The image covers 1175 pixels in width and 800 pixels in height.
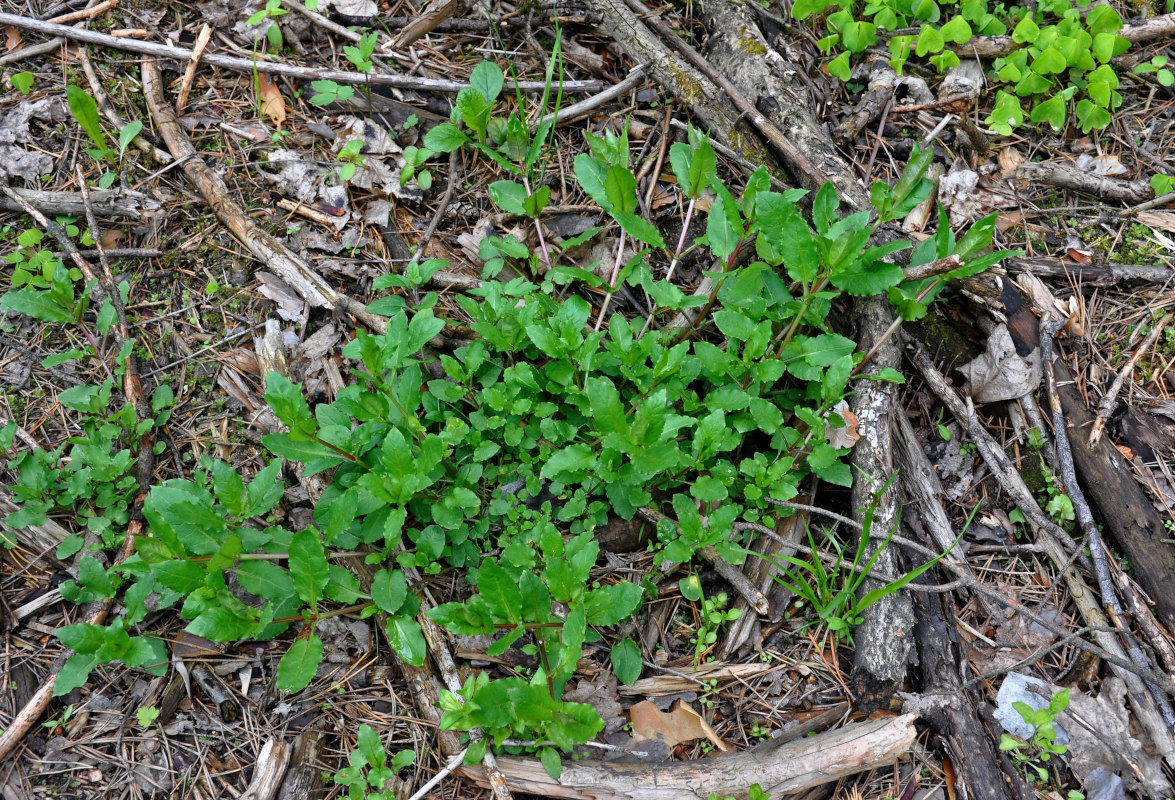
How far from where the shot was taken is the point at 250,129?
129 inches

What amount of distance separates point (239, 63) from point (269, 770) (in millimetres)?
3058

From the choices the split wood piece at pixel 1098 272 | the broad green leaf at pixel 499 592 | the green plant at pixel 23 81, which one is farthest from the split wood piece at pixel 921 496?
the green plant at pixel 23 81

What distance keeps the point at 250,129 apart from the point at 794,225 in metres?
2.51

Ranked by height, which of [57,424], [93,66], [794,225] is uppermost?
[93,66]

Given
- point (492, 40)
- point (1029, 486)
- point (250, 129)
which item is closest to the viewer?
point (1029, 486)

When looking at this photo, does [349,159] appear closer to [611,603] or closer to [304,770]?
[611,603]

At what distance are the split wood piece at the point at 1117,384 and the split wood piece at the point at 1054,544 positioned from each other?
0.34m

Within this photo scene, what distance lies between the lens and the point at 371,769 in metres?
2.22

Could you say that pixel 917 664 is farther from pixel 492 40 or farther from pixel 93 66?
pixel 93 66

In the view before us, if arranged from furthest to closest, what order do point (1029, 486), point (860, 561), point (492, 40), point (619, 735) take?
point (492, 40), point (1029, 486), point (860, 561), point (619, 735)

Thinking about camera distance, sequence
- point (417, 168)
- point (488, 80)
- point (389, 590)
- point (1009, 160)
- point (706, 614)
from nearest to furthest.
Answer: point (389, 590) < point (706, 614) < point (488, 80) < point (417, 168) < point (1009, 160)

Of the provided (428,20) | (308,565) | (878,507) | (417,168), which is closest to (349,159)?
(417,168)

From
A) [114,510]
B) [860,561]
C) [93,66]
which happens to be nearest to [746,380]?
[860,561]

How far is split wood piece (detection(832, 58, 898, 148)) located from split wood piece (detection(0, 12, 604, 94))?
1.46 meters
